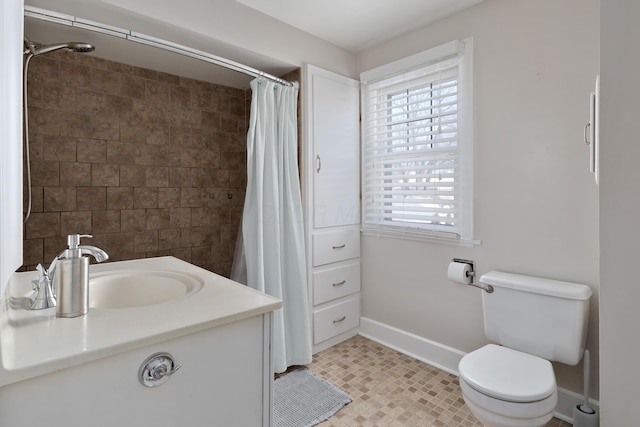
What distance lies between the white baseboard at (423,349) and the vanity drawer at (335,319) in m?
0.11

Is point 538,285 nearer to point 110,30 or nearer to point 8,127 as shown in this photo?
point 8,127

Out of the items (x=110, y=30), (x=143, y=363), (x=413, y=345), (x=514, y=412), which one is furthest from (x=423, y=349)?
(x=110, y=30)

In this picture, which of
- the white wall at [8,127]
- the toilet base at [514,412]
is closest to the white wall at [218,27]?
the white wall at [8,127]

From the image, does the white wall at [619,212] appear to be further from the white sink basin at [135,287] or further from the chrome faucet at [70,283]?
the chrome faucet at [70,283]

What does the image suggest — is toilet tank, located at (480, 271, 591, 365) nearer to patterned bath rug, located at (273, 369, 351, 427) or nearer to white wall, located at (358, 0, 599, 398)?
white wall, located at (358, 0, 599, 398)

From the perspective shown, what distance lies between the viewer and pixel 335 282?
8.84 ft

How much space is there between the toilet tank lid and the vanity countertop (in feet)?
4.52

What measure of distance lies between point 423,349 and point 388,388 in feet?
1.62

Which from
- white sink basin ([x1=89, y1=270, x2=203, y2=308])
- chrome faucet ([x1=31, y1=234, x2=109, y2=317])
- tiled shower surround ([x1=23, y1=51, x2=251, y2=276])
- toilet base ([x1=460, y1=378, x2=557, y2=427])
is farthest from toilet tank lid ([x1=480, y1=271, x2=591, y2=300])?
tiled shower surround ([x1=23, y1=51, x2=251, y2=276])

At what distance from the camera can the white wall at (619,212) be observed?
1.05 m

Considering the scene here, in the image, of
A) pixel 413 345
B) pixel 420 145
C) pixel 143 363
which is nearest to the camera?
pixel 143 363

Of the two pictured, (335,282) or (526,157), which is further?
(335,282)

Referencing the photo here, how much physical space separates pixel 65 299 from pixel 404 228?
6.81 feet

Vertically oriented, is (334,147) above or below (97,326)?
above
